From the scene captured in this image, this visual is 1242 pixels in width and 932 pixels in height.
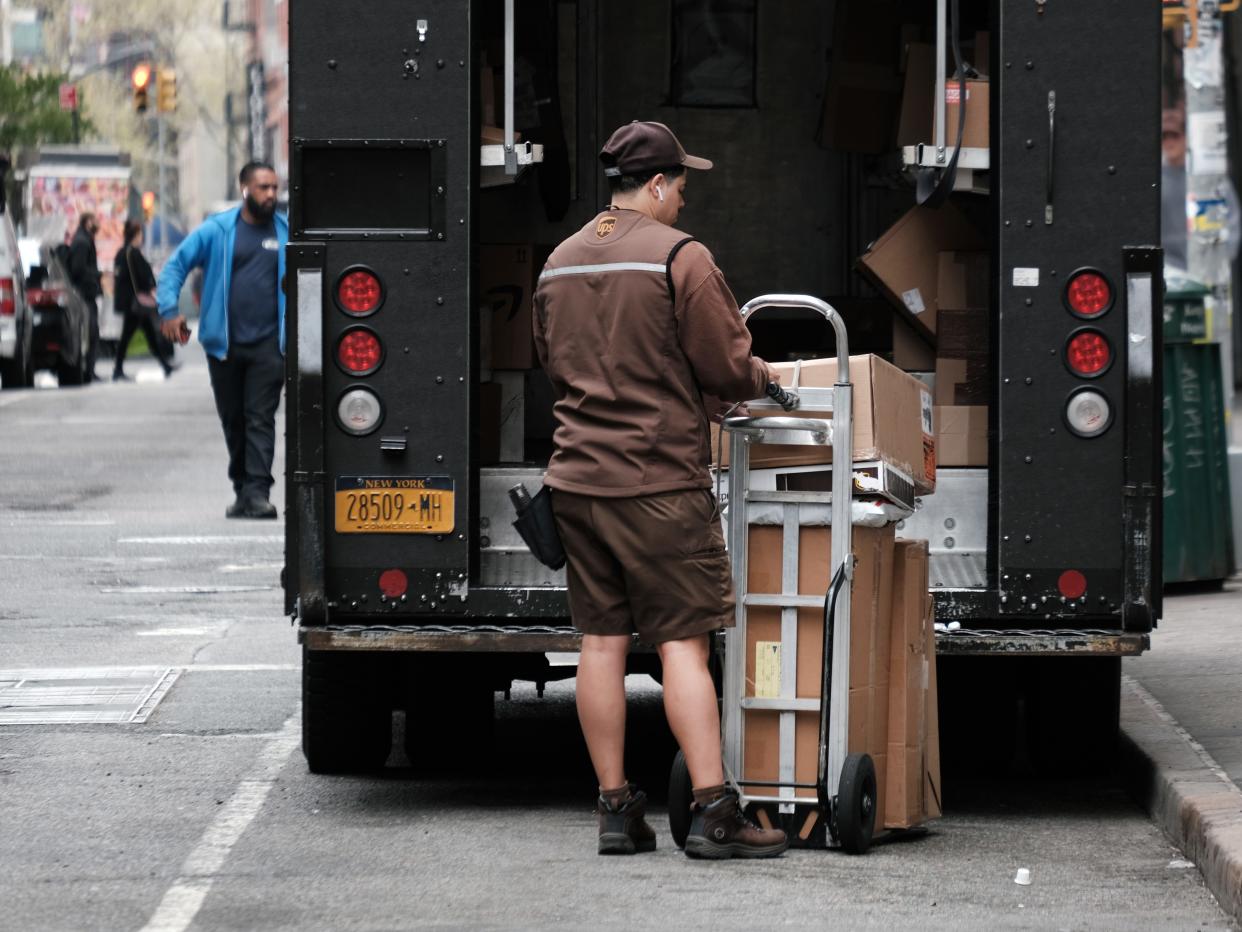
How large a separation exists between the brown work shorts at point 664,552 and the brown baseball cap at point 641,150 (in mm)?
839

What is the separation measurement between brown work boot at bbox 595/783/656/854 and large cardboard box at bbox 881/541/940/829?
0.68 metres

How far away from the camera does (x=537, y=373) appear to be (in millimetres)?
9406

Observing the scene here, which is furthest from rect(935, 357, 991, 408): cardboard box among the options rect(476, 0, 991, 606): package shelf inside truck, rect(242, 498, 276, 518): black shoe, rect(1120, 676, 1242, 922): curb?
rect(242, 498, 276, 518): black shoe

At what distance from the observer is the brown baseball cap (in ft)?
22.0

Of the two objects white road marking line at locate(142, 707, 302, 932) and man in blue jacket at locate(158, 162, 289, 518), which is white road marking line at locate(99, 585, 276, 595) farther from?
white road marking line at locate(142, 707, 302, 932)

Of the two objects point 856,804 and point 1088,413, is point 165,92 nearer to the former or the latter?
point 1088,413

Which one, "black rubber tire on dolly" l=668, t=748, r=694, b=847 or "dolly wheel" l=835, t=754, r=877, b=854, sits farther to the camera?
"black rubber tire on dolly" l=668, t=748, r=694, b=847

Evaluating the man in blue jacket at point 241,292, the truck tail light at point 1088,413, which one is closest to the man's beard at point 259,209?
the man in blue jacket at point 241,292

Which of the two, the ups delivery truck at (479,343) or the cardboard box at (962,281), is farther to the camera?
the cardboard box at (962,281)

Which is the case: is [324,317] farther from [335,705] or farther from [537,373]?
[537,373]

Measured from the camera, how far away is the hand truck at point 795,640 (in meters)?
6.67

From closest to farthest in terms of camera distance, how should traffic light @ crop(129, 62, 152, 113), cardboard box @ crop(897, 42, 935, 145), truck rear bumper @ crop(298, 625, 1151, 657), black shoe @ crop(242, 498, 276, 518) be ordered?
truck rear bumper @ crop(298, 625, 1151, 657) < cardboard box @ crop(897, 42, 935, 145) < black shoe @ crop(242, 498, 276, 518) < traffic light @ crop(129, 62, 152, 113)

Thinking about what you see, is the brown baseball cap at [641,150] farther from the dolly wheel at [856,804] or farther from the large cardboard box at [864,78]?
the large cardboard box at [864,78]

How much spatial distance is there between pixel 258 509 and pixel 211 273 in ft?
6.51
